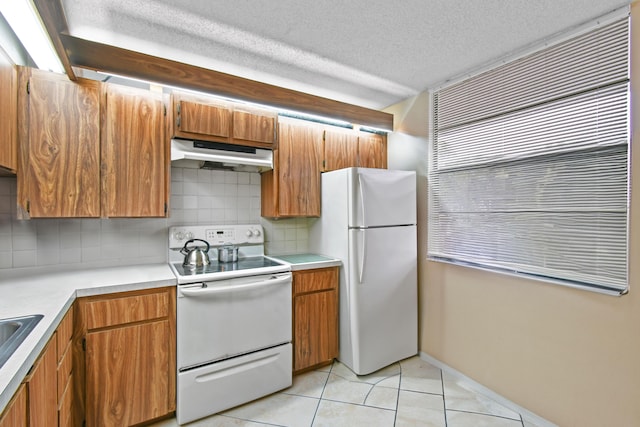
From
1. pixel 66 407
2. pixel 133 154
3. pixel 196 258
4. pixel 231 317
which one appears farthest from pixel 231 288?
pixel 133 154

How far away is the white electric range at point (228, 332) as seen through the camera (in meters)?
1.90

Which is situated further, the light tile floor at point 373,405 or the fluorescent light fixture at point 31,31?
the light tile floor at point 373,405

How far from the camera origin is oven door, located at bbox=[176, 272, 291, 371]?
190 cm

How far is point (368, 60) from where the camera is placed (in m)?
2.18

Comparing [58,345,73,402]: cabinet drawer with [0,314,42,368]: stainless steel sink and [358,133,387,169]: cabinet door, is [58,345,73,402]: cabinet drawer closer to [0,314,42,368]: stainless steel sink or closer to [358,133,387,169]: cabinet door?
[0,314,42,368]: stainless steel sink

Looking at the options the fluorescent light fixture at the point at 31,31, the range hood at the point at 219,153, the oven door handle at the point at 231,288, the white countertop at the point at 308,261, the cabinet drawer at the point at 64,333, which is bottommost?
the cabinet drawer at the point at 64,333

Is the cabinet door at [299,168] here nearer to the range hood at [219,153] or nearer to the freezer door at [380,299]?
the range hood at [219,153]

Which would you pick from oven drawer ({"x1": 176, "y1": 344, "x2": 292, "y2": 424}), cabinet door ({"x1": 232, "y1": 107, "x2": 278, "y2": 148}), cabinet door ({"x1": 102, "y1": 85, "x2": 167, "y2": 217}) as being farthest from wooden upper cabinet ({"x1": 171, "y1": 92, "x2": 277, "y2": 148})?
oven drawer ({"x1": 176, "y1": 344, "x2": 292, "y2": 424})

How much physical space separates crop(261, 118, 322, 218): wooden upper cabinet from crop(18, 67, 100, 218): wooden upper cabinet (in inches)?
47.2

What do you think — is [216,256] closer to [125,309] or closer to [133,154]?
[125,309]

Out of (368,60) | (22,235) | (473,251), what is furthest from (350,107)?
(22,235)

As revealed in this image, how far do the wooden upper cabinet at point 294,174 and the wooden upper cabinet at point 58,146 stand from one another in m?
1.20

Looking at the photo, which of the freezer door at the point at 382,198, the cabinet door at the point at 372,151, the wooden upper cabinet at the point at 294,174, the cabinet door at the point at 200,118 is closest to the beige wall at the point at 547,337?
the freezer door at the point at 382,198

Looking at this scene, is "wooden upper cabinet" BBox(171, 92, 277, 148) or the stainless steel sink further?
"wooden upper cabinet" BBox(171, 92, 277, 148)
